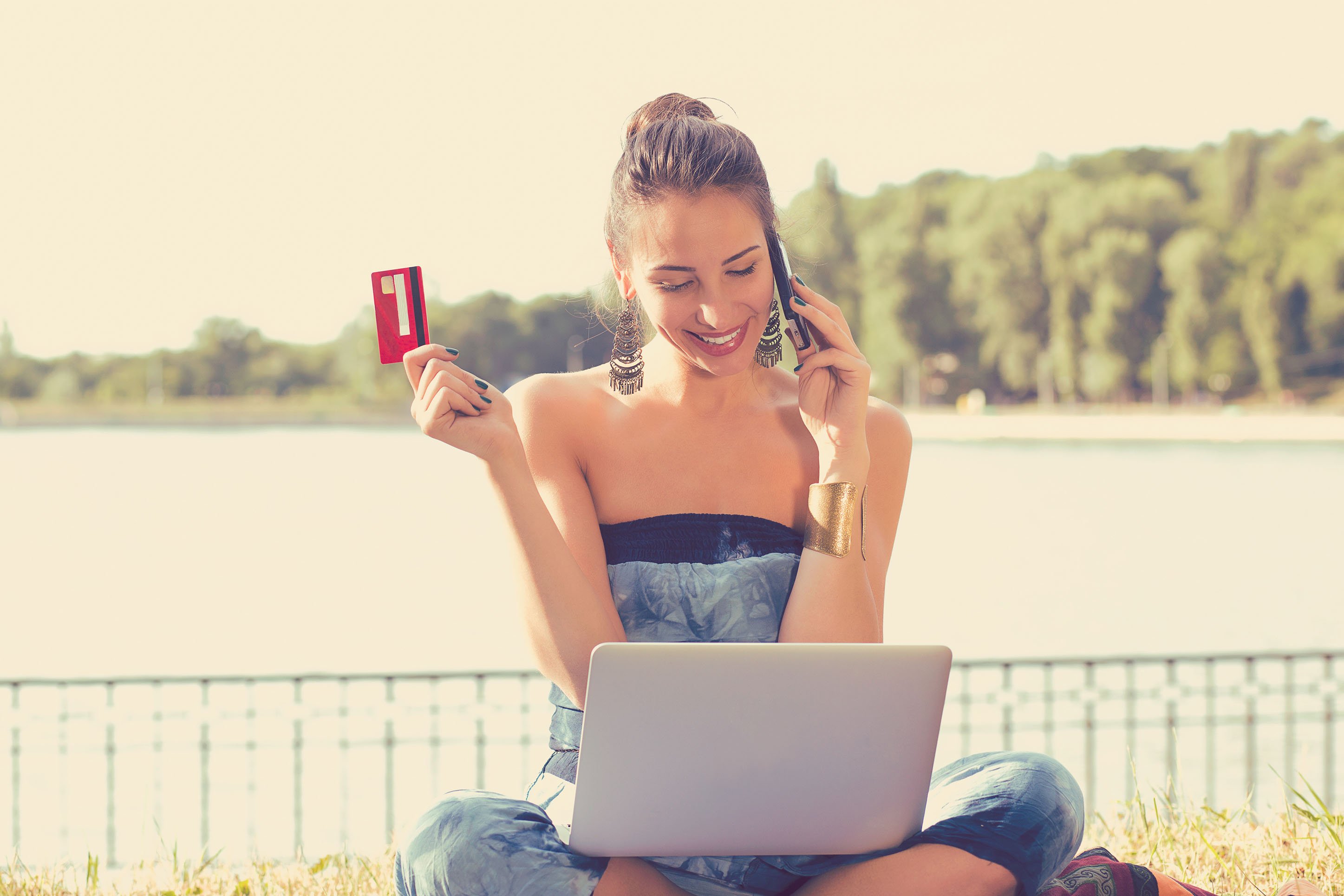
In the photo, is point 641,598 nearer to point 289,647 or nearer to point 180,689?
point 180,689

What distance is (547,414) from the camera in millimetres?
2061

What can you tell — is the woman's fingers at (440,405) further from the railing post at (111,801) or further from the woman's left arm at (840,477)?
the railing post at (111,801)

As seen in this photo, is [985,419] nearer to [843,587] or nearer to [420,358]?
[843,587]

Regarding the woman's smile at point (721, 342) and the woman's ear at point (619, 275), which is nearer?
the woman's smile at point (721, 342)

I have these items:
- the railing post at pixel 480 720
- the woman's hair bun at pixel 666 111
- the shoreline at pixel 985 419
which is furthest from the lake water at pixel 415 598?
the shoreline at pixel 985 419

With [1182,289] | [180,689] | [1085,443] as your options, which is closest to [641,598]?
[180,689]

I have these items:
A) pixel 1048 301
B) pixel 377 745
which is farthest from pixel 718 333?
pixel 1048 301

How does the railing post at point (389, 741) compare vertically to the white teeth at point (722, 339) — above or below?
below

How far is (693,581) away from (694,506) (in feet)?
0.59

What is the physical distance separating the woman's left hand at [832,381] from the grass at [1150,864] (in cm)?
148

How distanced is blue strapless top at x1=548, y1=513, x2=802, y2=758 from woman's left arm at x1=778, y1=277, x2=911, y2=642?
0.05m

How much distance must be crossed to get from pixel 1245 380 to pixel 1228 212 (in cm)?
989

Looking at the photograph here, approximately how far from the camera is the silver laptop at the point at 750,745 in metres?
1.40

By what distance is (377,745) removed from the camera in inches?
316
